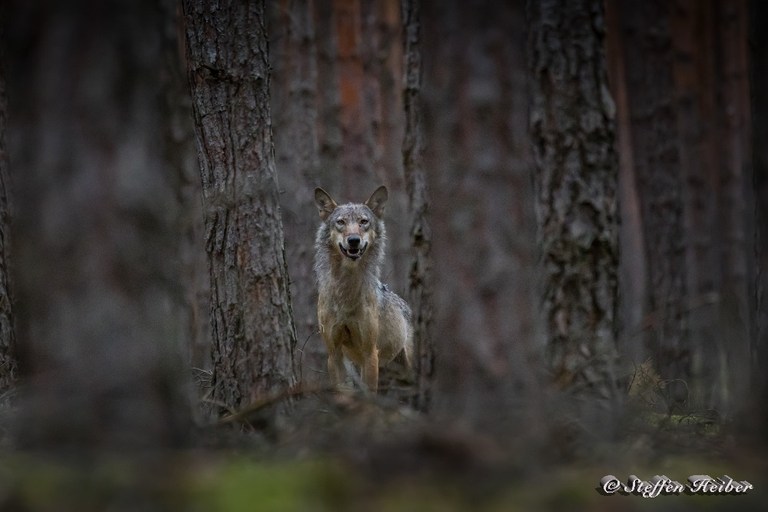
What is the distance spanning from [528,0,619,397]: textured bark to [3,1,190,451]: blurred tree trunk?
3144mm

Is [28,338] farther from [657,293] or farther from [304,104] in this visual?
[657,293]

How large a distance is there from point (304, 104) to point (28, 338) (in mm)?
9442

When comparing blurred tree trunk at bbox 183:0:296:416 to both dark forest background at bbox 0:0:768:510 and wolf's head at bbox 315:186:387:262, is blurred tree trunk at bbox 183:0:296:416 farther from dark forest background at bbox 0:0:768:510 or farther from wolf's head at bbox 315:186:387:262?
wolf's head at bbox 315:186:387:262

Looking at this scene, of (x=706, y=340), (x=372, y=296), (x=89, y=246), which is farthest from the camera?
(x=706, y=340)

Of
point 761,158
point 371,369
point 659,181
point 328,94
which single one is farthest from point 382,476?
point 328,94

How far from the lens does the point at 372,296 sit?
968cm

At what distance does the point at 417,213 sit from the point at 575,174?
1268mm

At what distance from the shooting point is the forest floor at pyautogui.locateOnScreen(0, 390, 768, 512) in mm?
3357

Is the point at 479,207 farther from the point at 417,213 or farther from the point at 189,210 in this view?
the point at 189,210

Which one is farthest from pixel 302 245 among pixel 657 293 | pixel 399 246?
pixel 657 293

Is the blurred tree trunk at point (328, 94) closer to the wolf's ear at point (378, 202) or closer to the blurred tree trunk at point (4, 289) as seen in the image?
the wolf's ear at point (378, 202)

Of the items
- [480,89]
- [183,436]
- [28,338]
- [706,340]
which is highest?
[480,89]

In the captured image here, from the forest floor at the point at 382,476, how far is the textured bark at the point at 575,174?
162 cm

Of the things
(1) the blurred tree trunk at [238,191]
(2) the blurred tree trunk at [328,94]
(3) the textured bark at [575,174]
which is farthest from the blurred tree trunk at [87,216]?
(2) the blurred tree trunk at [328,94]
